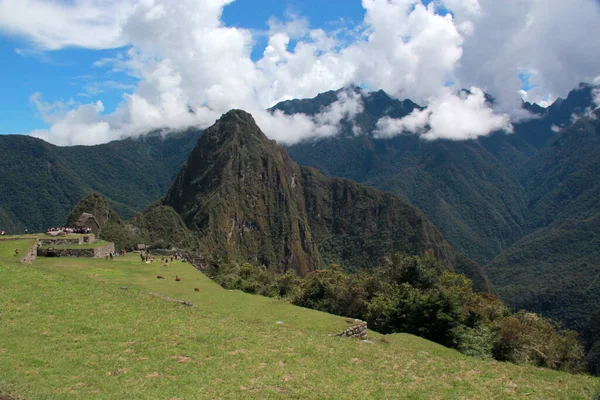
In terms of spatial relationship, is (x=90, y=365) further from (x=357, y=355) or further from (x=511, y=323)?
(x=511, y=323)

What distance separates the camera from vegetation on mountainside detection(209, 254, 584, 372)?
80.1 ft

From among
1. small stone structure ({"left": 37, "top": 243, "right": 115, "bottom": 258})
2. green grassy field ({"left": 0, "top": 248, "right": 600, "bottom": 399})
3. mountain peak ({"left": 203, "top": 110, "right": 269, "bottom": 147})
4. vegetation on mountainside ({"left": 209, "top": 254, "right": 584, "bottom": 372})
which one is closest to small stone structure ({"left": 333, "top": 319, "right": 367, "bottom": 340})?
green grassy field ({"left": 0, "top": 248, "right": 600, "bottom": 399})

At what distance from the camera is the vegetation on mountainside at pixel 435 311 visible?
961 inches

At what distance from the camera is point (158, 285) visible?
22.4 metres

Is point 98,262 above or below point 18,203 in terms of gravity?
below

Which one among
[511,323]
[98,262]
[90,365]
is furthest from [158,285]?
[511,323]

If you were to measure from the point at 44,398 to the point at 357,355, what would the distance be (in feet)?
27.1

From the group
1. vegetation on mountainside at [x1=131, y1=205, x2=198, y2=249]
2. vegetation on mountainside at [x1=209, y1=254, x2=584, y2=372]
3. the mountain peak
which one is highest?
the mountain peak

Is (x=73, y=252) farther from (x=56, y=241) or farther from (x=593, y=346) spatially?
(x=593, y=346)

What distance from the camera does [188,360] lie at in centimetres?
1113

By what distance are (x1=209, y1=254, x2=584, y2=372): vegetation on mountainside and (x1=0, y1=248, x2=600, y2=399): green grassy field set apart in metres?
10.7

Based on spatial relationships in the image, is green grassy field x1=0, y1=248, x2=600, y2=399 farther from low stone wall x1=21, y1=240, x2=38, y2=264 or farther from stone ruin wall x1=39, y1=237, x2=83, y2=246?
stone ruin wall x1=39, y1=237, x2=83, y2=246

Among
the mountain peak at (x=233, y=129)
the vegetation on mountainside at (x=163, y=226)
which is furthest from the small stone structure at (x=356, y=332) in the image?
the mountain peak at (x=233, y=129)

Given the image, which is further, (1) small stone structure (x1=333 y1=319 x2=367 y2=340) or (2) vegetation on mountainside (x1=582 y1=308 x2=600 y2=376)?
(2) vegetation on mountainside (x1=582 y1=308 x2=600 y2=376)
